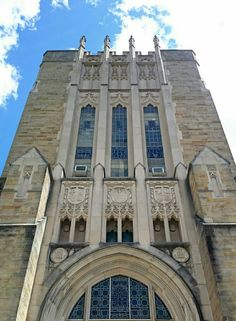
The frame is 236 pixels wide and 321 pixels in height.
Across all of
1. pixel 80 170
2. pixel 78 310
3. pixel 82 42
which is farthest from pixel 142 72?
pixel 78 310

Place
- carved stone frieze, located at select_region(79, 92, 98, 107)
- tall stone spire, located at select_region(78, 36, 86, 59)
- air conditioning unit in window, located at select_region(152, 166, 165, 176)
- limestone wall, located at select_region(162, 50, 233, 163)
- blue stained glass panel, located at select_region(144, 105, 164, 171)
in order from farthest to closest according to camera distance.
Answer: tall stone spire, located at select_region(78, 36, 86, 59) → carved stone frieze, located at select_region(79, 92, 98, 107) → limestone wall, located at select_region(162, 50, 233, 163) → blue stained glass panel, located at select_region(144, 105, 164, 171) → air conditioning unit in window, located at select_region(152, 166, 165, 176)

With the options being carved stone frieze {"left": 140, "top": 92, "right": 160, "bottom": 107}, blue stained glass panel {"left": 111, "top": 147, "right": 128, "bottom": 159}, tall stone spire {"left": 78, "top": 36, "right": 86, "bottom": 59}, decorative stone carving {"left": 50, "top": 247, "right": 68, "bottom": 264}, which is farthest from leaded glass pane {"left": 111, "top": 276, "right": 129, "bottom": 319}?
tall stone spire {"left": 78, "top": 36, "right": 86, "bottom": 59}

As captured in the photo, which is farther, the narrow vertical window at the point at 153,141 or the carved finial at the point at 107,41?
the carved finial at the point at 107,41

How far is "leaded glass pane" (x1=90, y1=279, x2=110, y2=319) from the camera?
9953mm

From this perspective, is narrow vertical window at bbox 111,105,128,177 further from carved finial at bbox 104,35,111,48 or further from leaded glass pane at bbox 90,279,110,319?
carved finial at bbox 104,35,111,48

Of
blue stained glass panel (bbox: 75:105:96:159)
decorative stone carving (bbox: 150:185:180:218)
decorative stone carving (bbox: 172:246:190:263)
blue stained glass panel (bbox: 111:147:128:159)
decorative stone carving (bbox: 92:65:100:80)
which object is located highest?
decorative stone carving (bbox: 92:65:100:80)

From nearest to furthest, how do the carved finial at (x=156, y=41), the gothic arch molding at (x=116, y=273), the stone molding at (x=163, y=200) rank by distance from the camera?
the gothic arch molding at (x=116, y=273) → the stone molding at (x=163, y=200) → the carved finial at (x=156, y=41)

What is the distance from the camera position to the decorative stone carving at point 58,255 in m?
10.9

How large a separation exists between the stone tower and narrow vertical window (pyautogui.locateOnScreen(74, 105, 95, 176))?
0.20 ft

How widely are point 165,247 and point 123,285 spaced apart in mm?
1709

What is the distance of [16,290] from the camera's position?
9.09 meters

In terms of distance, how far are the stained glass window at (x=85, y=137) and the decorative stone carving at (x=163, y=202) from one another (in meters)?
3.16

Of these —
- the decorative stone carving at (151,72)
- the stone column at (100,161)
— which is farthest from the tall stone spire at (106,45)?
the decorative stone carving at (151,72)

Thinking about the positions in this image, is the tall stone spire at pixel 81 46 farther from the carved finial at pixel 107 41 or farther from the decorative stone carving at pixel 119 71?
the decorative stone carving at pixel 119 71
